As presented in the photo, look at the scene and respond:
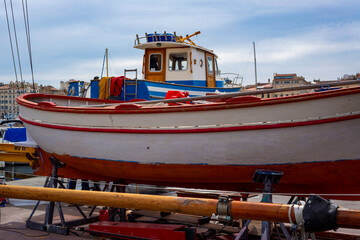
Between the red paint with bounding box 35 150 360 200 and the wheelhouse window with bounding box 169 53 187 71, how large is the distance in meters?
5.06

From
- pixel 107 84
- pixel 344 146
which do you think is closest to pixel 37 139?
pixel 107 84

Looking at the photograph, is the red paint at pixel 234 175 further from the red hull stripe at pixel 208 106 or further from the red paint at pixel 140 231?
the red hull stripe at pixel 208 106

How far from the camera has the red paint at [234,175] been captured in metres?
5.02

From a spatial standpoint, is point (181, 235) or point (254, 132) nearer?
point (254, 132)

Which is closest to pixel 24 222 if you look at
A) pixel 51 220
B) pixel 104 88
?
pixel 51 220

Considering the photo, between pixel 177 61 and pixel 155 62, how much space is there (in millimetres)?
643

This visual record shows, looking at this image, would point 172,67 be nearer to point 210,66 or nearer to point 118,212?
point 210,66

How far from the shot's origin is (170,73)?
10.9 m

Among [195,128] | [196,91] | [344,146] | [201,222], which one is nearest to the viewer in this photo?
[344,146]

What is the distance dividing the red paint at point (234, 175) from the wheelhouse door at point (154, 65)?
16.0ft

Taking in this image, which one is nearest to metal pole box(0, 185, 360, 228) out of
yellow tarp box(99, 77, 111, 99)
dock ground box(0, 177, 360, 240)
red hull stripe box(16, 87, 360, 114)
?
red hull stripe box(16, 87, 360, 114)

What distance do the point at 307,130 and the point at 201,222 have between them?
2.82m

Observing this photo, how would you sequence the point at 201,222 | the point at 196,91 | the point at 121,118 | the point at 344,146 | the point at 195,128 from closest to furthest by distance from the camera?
the point at 344,146
the point at 195,128
the point at 121,118
the point at 201,222
the point at 196,91

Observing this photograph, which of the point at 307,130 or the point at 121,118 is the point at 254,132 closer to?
the point at 307,130
